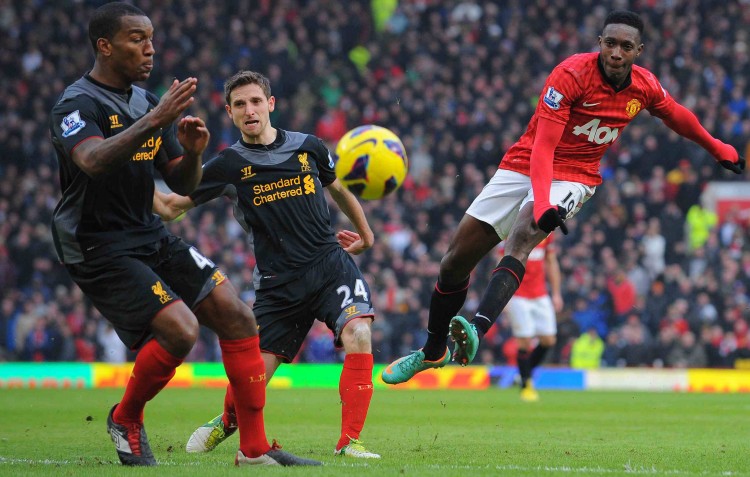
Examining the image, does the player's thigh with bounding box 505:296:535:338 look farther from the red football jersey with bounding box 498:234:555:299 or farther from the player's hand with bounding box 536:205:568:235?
the player's hand with bounding box 536:205:568:235

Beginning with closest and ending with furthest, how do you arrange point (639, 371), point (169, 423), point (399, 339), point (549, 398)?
point (169, 423), point (549, 398), point (639, 371), point (399, 339)

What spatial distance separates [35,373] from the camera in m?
17.3

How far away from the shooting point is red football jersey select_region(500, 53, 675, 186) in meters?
7.35

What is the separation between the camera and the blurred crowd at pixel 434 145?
60.5 ft

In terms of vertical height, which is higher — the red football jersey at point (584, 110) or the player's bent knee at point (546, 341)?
the red football jersey at point (584, 110)

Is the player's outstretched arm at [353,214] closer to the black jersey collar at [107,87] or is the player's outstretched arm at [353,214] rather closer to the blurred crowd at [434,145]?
the black jersey collar at [107,87]

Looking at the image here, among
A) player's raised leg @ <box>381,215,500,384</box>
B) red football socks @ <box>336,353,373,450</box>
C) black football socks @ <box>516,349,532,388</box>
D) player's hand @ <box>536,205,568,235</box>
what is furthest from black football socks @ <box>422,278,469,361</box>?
black football socks @ <box>516,349,532,388</box>

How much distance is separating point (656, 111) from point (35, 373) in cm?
1207

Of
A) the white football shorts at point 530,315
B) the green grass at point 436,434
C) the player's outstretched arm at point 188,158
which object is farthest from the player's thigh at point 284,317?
the white football shorts at point 530,315

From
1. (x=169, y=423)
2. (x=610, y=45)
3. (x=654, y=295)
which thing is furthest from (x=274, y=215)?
(x=654, y=295)

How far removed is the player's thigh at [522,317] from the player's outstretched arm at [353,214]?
6384mm

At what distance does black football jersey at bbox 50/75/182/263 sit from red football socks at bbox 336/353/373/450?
5.24ft

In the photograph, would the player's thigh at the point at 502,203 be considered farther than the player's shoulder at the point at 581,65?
Yes

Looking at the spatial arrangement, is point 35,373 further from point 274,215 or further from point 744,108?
point 744,108
